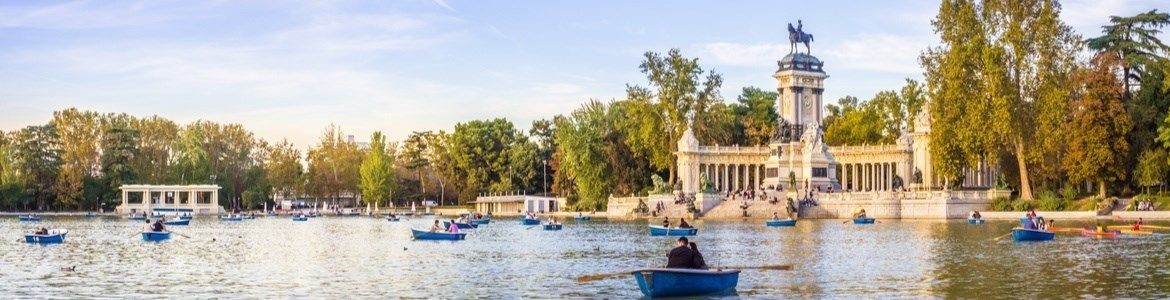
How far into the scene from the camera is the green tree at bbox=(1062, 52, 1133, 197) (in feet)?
287

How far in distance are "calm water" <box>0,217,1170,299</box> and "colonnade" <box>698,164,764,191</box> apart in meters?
49.4

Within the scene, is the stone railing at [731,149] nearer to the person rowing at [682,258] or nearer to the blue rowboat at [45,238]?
the blue rowboat at [45,238]

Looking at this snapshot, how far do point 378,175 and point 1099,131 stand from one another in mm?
82575

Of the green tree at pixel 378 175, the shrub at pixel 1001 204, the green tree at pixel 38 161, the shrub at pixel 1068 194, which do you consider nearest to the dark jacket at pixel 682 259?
the shrub at pixel 1001 204

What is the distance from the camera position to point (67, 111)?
154 m

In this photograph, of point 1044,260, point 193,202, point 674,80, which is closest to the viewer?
point 1044,260

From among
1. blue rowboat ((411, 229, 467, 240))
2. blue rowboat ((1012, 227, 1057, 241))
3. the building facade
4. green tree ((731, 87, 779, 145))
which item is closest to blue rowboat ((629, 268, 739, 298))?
blue rowboat ((1012, 227, 1057, 241))

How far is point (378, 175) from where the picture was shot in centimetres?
15238

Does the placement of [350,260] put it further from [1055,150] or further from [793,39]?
[793,39]

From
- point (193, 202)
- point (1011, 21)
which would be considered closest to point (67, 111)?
point (193, 202)

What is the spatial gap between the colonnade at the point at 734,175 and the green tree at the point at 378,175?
137 ft

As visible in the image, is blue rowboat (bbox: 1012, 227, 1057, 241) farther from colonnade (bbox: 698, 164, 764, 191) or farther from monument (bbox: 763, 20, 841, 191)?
colonnade (bbox: 698, 164, 764, 191)

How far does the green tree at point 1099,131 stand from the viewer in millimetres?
87375

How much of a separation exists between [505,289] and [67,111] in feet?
420
